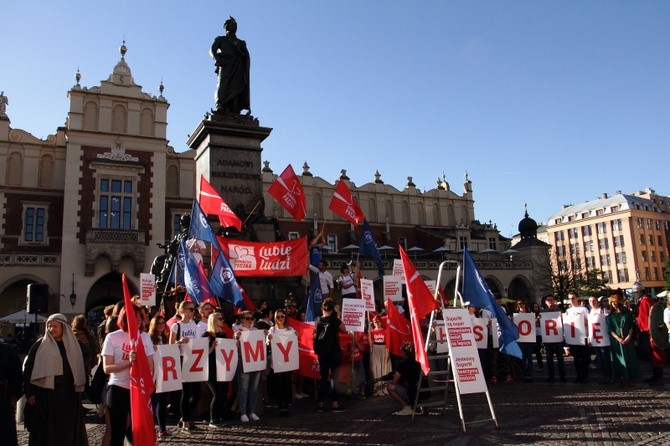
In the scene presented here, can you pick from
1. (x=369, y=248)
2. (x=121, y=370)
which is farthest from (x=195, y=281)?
(x=369, y=248)

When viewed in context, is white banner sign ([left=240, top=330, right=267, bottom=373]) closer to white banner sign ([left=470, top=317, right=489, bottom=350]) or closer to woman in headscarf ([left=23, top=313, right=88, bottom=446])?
woman in headscarf ([left=23, top=313, right=88, bottom=446])

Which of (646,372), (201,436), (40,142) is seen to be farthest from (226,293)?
(40,142)

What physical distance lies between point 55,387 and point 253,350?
2908 mm

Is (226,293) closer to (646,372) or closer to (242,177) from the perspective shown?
(242,177)

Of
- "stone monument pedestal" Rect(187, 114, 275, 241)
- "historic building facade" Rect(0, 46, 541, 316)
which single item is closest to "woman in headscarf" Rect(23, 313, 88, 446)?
"stone monument pedestal" Rect(187, 114, 275, 241)

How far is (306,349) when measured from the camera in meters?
9.12

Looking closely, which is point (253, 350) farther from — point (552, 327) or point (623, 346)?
point (623, 346)

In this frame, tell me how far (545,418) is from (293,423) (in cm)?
331

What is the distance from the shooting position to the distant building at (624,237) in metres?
78.5

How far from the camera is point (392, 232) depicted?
164 ft

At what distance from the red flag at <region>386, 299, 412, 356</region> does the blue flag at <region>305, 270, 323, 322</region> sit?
1631mm

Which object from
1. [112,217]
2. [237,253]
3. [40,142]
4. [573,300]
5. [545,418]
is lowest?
[545,418]

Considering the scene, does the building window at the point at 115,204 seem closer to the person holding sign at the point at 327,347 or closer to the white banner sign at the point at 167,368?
the person holding sign at the point at 327,347

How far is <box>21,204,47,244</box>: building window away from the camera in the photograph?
33062mm
